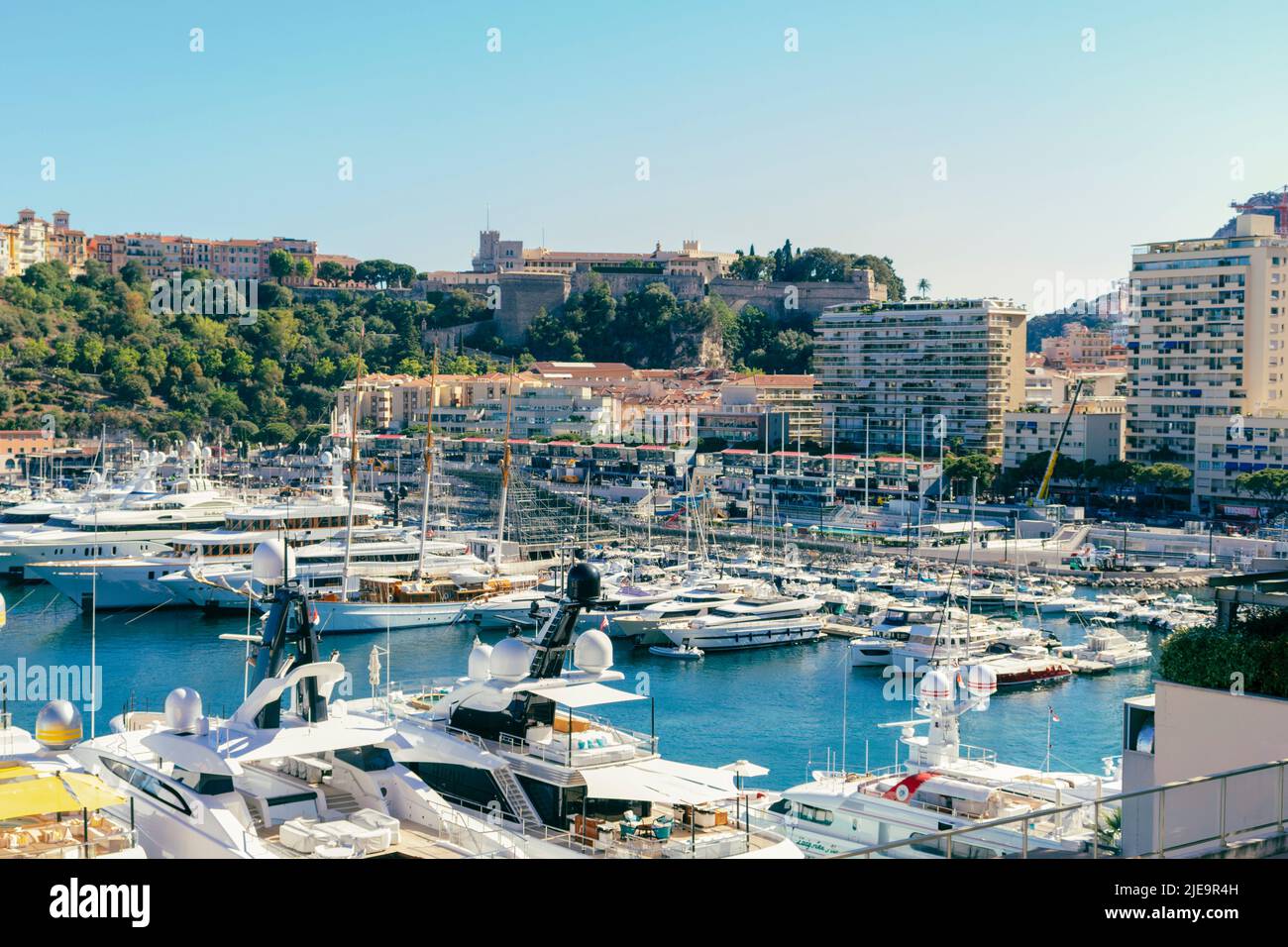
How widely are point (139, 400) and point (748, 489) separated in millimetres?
24919

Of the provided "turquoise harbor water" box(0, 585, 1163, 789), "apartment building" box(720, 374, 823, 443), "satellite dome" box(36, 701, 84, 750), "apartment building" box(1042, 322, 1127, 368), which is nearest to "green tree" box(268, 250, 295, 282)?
"apartment building" box(720, 374, 823, 443)

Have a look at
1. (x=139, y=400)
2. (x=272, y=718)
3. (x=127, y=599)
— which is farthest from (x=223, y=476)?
(x=272, y=718)

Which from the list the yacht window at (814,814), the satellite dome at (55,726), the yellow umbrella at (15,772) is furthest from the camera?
the yacht window at (814,814)

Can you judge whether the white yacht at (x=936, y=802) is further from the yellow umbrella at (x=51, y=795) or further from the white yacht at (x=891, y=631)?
the white yacht at (x=891, y=631)

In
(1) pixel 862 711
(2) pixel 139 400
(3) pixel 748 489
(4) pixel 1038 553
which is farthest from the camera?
(2) pixel 139 400

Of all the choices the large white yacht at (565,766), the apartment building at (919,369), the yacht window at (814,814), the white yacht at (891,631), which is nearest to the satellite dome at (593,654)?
the large white yacht at (565,766)

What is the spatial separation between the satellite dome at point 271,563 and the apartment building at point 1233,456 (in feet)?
93.1

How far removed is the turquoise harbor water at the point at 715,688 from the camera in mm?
15438

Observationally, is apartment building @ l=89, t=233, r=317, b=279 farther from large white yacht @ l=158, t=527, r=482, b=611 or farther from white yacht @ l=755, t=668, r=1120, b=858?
white yacht @ l=755, t=668, r=1120, b=858

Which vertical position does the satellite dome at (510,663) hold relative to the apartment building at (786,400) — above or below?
below

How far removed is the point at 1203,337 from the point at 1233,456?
3.35m

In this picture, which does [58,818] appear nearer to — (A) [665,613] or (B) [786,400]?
(A) [665,613]

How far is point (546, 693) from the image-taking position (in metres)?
8.59
